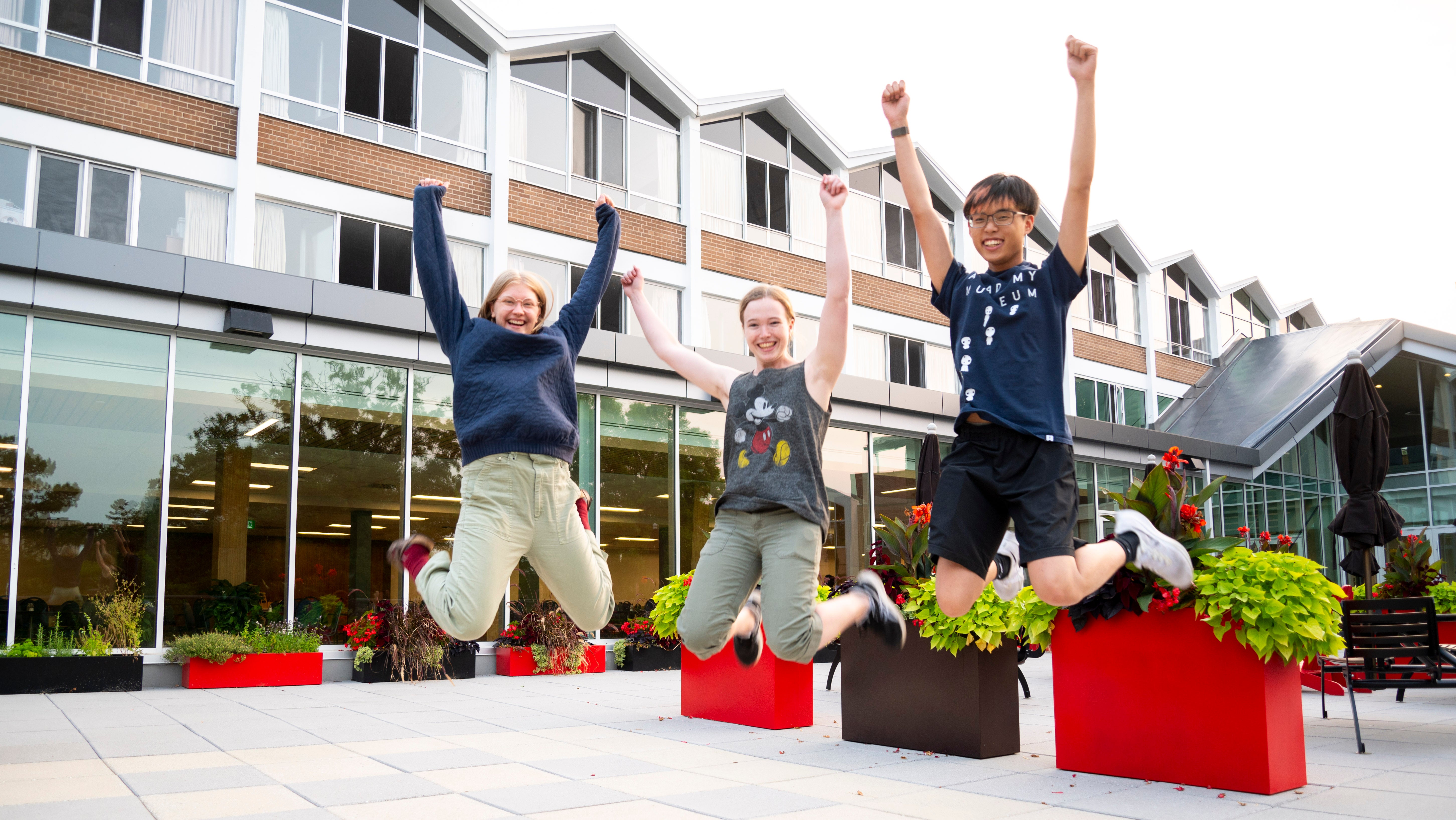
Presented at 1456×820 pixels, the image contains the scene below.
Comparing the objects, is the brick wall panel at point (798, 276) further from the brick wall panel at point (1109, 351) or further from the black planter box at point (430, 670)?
the black planter box at point (430, 670)

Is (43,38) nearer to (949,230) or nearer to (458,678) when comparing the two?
(458,678)

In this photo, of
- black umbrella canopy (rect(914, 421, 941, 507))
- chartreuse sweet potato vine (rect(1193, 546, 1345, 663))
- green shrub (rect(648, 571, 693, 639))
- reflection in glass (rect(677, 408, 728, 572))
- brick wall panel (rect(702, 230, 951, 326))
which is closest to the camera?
chartreuse sweet potato vine (rect(1193, 546, 1345, 663))

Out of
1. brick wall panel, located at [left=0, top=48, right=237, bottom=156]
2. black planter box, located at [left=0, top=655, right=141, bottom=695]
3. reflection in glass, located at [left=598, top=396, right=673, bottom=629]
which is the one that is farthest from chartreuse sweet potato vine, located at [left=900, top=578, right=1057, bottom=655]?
brick wall panel, located at [left=0, top=48, right=237, bottom=156]

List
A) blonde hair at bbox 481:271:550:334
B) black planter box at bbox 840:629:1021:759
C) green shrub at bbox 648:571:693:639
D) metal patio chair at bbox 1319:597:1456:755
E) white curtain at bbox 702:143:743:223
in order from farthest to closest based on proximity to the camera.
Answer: white curtain at bbox 702:143:743:223 → green shrub at bbox 648:571:693:639 → metal patio chair at bbox 1319:597:1456:755 → black planter box at bbox 840:629:1021:759 → blonde hair at bbox 481:271:550:334

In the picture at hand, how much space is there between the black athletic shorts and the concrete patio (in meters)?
1.35

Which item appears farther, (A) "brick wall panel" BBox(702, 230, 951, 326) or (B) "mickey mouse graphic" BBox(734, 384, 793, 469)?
(A) "brick wall panel" BBox(702, 230, 951, 326)

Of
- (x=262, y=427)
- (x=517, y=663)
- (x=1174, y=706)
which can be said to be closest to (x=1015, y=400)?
(x=1174, y=706)

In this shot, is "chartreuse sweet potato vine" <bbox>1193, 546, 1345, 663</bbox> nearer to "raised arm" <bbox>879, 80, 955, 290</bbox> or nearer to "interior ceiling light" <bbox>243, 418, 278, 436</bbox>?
"raised arm" <bbox>879, 80, 955, 290</bbox>

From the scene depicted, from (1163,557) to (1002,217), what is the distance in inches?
63.0

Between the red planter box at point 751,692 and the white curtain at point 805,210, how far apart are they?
41.9ft

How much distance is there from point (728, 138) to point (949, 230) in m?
6.82

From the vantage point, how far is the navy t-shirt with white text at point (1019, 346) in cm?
380

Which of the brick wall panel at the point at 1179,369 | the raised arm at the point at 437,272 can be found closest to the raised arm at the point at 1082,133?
the raised arm at the point at 437,272

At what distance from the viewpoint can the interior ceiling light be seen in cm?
1171
